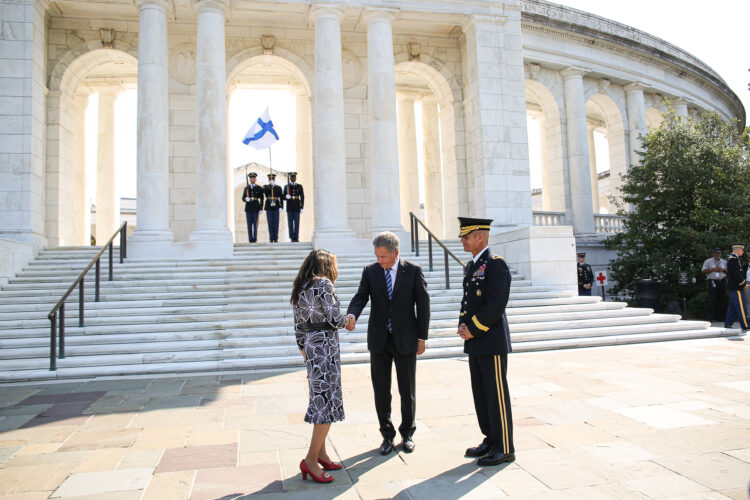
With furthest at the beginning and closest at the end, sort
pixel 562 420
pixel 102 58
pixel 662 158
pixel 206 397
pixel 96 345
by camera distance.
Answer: pixel 102 58 → pixel 662 158 → pixel 96 345 → pixel 206 397 → pixel 562 420

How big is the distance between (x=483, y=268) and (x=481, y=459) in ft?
5.24

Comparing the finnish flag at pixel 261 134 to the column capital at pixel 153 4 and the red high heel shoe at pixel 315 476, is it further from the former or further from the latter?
the red high heel shoe at pixel 315 476

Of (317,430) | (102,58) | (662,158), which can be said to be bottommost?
(317,430)

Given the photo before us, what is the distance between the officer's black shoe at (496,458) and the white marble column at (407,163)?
18823mm

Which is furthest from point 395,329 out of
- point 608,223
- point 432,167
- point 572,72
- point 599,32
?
point 599,32

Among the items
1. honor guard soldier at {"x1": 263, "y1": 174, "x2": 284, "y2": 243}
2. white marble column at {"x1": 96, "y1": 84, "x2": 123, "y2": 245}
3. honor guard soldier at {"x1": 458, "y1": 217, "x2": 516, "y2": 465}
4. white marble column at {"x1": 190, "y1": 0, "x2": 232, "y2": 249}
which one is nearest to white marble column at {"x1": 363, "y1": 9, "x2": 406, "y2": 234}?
honor guard soldier at {"x1": 263, "y1": 174, "x2": 284, "y2": 243}

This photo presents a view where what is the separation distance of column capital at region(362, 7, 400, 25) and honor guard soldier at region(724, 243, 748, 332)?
11.7 meters

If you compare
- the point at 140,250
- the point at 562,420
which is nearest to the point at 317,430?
the point at 562,420

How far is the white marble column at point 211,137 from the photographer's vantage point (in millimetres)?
15914

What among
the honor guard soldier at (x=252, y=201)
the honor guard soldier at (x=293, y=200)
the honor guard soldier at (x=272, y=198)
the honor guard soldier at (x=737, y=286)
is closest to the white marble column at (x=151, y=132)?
the honor guard soldier at (x=252, y=201)

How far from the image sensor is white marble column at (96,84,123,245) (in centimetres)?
2123

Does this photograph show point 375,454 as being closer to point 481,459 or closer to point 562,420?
point 481,459

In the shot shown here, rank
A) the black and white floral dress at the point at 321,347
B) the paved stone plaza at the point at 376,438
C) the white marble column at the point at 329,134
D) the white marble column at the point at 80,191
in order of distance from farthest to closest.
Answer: the white marble column at the point at 80,191 → the white marble column at the point at 329,134 → the black and white floral dress at the point at 321,347 → the paved stone plaza at the point at 376,438

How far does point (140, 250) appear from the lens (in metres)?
15.3
